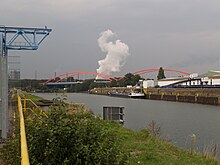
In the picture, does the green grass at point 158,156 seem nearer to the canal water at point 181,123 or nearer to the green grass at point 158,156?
the green grass at point 158,156

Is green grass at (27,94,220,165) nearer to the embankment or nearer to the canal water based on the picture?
the canal water

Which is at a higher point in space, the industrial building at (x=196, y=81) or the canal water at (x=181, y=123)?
the industrial building at (x=196, y=81)

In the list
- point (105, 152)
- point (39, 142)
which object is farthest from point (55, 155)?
point (105, 152)

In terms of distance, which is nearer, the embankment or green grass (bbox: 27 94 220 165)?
green grass (bbox: 27 94 220 165)

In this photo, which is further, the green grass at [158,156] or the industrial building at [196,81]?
the industrial building at [196,81]

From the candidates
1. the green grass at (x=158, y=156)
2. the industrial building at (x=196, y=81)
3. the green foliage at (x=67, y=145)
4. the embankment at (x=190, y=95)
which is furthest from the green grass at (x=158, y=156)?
the industrial building at (x=196, y=81)

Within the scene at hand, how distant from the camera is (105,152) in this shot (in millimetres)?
3684

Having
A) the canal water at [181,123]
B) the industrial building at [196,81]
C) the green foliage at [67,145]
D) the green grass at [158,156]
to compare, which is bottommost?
the canal water at [181,123]

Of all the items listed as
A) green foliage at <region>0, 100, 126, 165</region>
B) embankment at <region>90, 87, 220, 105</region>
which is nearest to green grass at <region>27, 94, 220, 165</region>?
green foliage at <region>0, 100, 126, 165</region>

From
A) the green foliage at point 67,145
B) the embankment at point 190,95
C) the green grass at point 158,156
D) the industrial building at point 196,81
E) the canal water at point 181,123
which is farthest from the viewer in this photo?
the industrial building at point 196,81

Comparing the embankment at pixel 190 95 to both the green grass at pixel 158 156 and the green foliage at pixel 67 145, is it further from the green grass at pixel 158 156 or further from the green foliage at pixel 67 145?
the green foliage at pixel 67 145

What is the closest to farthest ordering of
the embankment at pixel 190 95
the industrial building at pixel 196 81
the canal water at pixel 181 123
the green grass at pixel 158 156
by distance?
the green grass at pixel 158 156
the canal water at pixel 181 123
the embankment at pixel 190 95
the industrial building at pixel 196 81

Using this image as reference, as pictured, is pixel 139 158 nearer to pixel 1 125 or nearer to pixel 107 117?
pixel 1 125

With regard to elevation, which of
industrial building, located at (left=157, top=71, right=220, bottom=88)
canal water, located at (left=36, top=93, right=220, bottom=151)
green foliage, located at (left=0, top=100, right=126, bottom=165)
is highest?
industrial building, located at (left=157, top=71, right=220, bottom=88)
